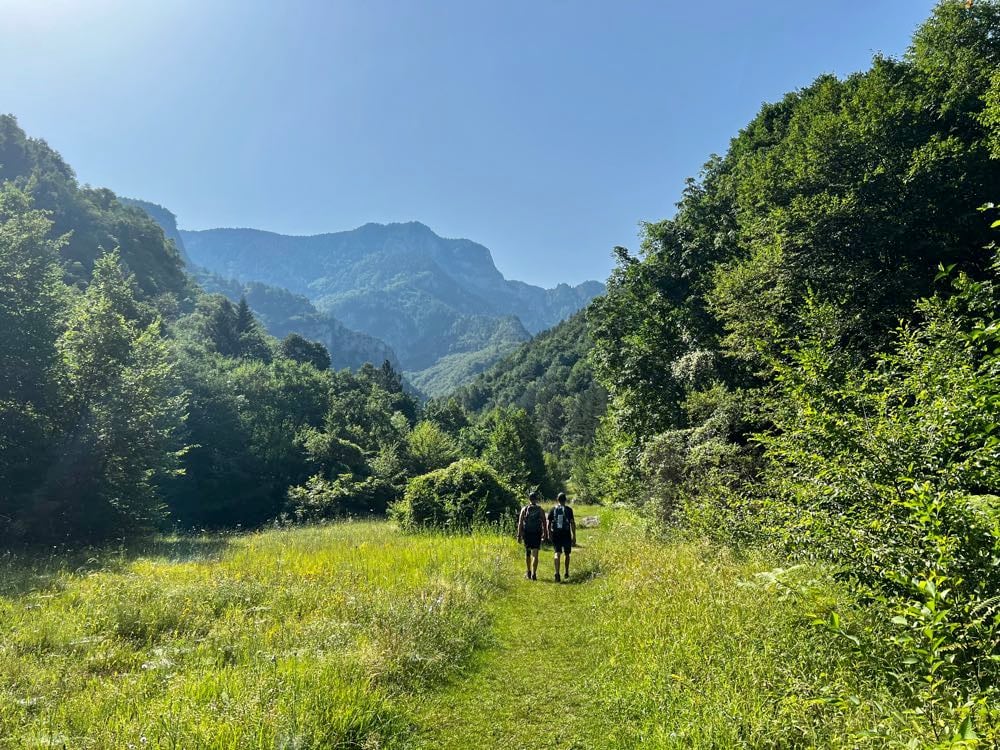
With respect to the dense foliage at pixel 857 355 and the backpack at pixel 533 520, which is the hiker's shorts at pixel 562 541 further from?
the dense foliage at pixel 857 355

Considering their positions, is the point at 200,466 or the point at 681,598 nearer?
the point at 681,598

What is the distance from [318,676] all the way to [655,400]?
2103 cm

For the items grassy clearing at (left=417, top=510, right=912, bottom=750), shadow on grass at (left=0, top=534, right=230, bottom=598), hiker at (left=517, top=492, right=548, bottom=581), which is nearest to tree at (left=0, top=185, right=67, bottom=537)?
shadow on grass at (left=0, top=534, right=230, bottom=598)

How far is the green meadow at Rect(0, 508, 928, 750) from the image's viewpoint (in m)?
4.16

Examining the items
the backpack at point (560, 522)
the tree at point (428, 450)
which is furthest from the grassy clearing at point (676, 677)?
the tree at point (428, 450)

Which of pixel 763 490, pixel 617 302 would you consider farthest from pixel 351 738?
pixel 617 302

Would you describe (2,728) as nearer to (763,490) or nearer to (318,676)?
(318,676)

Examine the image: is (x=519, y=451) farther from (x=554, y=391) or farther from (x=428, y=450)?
(x=554, y=391)

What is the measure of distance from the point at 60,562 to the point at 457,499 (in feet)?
39.2

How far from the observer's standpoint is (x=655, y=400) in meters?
23.9

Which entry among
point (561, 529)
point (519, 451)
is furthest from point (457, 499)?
point (519, 451)

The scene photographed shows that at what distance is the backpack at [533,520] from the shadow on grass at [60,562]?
321 inches

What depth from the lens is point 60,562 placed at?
12.8 m

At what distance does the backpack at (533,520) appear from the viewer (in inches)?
477
